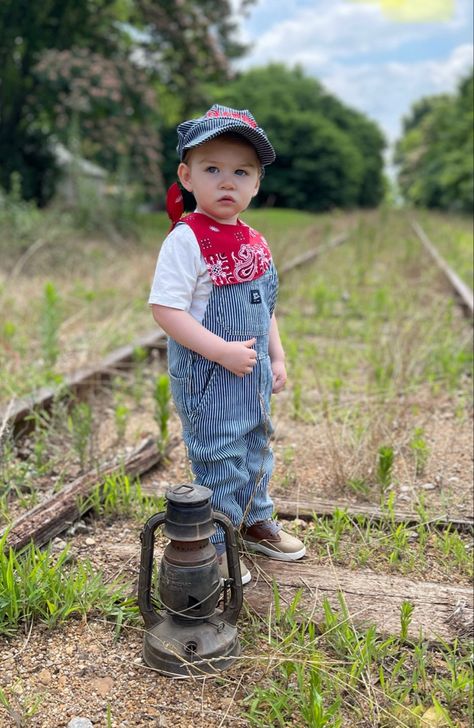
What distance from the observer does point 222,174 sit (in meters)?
2.18

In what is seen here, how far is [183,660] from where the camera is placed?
1915 mm

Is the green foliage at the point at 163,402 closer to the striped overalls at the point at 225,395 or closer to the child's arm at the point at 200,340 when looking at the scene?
the striped overalls at the point at 225,395

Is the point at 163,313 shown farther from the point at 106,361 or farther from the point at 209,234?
the point at 106,361

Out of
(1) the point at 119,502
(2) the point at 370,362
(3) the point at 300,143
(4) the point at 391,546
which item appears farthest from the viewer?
(3) the point at 300,143

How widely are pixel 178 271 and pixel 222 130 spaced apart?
1.38 ft

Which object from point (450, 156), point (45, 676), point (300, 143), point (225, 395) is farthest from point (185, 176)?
point (300, 143)

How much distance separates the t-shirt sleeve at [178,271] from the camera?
214cm

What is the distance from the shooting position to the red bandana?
2.21 meters

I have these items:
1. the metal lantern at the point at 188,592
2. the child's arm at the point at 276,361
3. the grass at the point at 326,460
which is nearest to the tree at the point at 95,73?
the grass at the point at 326,460

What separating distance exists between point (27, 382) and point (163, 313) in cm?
227

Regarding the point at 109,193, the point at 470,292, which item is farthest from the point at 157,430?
the point at 109,193

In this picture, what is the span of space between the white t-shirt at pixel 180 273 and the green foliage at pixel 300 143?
43.0 metres

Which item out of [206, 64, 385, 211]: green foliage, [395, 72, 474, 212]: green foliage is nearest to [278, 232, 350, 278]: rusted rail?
[395, 72, 474, 212]: green foliage

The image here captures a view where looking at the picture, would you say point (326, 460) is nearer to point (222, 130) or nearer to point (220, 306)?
point (220, 306)
